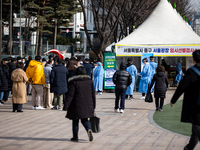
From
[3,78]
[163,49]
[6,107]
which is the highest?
[163,49]

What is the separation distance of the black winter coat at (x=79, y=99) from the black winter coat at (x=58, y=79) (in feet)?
17.2

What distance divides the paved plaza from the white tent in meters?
8.46

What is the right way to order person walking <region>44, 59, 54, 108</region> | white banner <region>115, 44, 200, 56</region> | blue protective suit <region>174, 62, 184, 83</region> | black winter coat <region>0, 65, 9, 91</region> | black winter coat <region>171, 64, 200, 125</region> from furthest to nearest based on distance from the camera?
blue protective suit <region>174, 62, 184, 83</region>, white banner <region>115, 44, 200, 56</region>, black winter coat <region>0, 65, 9, 91</region>, person walking <region>44, 59, 54, 108</region>, black winter coat <region>171, 64, 200, 125</region>

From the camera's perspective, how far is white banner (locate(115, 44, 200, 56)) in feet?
65.6

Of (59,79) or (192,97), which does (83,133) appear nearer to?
(192,97)

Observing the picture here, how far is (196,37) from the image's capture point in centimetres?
Answer: 2066

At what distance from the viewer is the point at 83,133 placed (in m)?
8.29

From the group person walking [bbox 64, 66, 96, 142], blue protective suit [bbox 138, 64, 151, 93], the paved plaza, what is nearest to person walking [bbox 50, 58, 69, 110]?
the paved plaza

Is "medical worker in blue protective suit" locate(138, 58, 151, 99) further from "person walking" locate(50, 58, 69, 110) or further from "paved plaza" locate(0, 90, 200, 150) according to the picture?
"person walking" locate(50, 58, 69, 110)

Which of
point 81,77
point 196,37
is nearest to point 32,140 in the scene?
point 81,77

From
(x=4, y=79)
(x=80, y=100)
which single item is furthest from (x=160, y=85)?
(x=4, y=79)

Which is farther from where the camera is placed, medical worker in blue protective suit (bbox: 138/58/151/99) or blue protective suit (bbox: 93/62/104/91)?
blue protective suit (bbox: 93/62/104/91)

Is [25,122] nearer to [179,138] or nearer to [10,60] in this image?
[179,138]

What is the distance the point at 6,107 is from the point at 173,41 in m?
10.3
